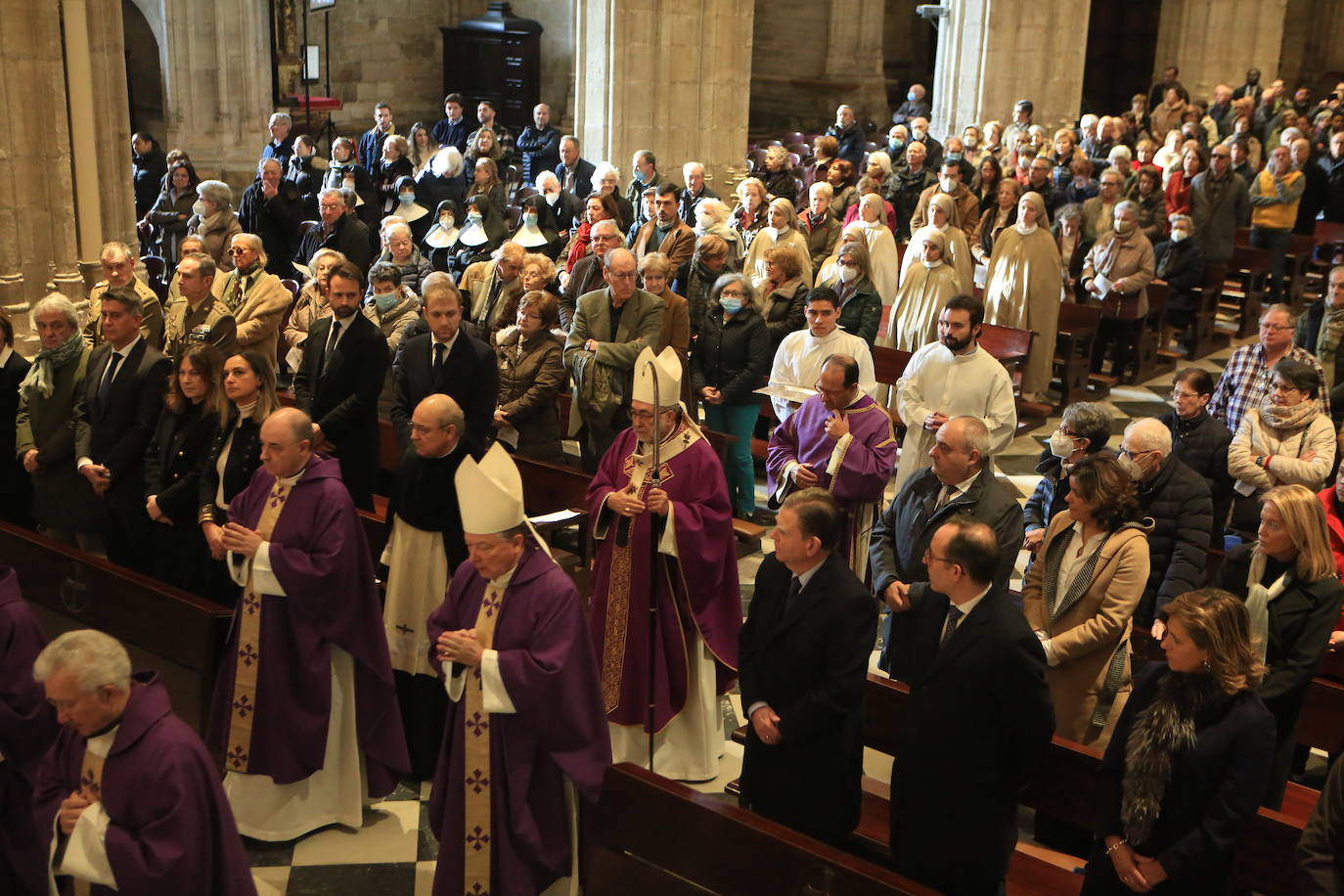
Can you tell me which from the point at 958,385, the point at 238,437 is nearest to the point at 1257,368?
the point at 958,385

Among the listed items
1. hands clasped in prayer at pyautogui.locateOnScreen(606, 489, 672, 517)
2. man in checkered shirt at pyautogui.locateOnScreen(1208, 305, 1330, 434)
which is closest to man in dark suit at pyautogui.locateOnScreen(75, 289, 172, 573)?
hands clasped in prayer at pyautogui.locateOnScreen(606, 489, 672, 517)

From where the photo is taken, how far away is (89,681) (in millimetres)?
3383

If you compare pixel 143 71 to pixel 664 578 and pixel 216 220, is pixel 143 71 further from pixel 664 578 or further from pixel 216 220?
pixel 664 578

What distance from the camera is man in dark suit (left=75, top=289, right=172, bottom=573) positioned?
6.21 m

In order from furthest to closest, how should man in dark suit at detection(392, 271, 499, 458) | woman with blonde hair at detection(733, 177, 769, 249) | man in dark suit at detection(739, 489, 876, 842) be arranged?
woman with blonde hair at detection(733, 177, 769, 249) < man in dark suit at detection(392, 271, 499, 458) < man in dark suit at detection(739, 489, 876, 842)

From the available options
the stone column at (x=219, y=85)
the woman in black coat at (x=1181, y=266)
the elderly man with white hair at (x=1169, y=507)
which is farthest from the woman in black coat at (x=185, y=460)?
the stone column at (x=219, y=85)

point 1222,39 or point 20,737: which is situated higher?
point 1222,39

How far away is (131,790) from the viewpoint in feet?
11.2

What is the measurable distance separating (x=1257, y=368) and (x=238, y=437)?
510 centimetres

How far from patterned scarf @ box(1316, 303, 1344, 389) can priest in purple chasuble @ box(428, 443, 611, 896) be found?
600 centimetres

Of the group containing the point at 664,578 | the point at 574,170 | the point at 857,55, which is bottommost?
the point at 664,578

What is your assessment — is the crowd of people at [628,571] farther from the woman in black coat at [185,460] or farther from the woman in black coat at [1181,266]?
the woman in black coat at [1181,266]

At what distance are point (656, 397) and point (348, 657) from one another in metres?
1.42

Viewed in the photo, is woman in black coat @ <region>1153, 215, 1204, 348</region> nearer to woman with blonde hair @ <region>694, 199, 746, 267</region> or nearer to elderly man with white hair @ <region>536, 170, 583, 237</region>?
woman with blonde hair @ <region>694, 199, 746, 267</region>
